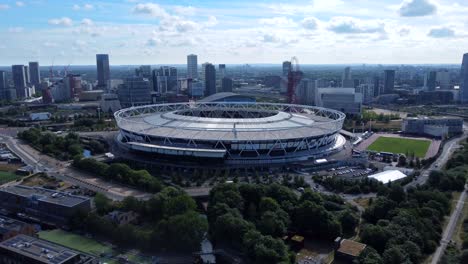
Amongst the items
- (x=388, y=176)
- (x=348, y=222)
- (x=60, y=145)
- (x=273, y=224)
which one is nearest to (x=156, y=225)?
(x=273, y=224)

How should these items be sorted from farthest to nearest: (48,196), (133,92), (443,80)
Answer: (443,80) → (133,92) → (48,196)

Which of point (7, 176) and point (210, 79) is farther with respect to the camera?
point (210, 79)

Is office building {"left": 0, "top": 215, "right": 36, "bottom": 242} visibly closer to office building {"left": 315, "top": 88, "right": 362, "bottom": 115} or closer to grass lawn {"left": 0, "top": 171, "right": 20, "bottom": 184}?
grass lawn {"left": 0, "top": 171, "right": 20, "bottom": 184}

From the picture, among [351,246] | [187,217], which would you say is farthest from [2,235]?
[351,246]

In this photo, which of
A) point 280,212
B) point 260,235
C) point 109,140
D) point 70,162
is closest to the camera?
point 260,235

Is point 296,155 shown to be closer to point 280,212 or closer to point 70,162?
point 280,212

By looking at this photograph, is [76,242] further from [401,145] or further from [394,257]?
[401,145]
